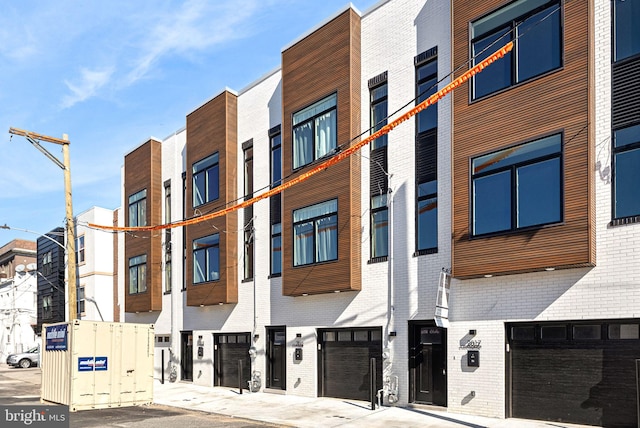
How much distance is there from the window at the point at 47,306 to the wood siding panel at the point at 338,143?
31.7 metres

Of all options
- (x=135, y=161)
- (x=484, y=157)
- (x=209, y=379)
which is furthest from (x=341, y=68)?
(x=135, y=161)

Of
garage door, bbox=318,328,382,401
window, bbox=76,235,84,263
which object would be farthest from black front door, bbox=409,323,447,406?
window, bbox=76,235,84,263

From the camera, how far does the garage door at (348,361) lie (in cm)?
1756

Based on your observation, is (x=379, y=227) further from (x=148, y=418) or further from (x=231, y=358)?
(x=231, y=358)

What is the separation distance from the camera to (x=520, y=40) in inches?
555

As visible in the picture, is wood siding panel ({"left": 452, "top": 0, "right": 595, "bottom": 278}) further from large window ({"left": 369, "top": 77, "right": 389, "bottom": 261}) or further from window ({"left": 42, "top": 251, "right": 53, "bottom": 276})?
window ({"left": 42, "top": 251, "right": 53, "bottom": 276})

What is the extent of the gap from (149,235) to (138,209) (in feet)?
7.46

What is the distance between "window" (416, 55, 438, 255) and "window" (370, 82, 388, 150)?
55.1 inches

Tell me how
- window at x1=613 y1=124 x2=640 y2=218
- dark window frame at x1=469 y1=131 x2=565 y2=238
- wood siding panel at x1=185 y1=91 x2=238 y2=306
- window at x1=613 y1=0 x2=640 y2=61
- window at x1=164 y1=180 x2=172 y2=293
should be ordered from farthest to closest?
window at x1=164 y1=180 x2=172 y2=293
wood siding panel at x1=185 y1=91 x2=238 y2=306
dark window frame at x1=469 y1=131 x2=565 y2=238
window at x1=613 y1=0 x2=640 y2=61
window at x1=613 y1=124 x2=640 y2=218

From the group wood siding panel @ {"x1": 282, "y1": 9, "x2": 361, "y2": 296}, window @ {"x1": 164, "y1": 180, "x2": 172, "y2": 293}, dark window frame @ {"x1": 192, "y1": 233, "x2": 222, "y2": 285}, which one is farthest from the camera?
window @ {"x1": 164, "y1": 180, "x2": 172, "y2": 293}

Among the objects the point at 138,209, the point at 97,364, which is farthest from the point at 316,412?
the point at 138,209

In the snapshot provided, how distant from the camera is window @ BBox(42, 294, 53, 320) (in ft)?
147

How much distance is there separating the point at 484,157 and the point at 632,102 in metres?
3.42

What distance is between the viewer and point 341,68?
1845 centimetres
